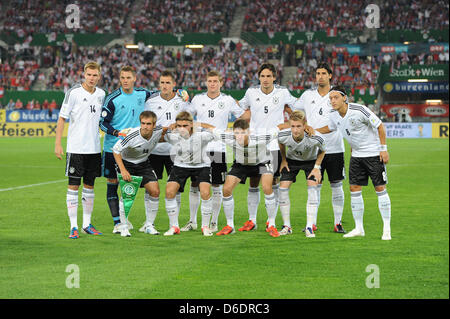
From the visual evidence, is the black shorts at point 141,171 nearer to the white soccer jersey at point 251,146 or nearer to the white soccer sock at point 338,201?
the white soccer jersey at point 251,146

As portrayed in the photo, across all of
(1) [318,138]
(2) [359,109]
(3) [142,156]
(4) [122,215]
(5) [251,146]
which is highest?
(2) [359,109]

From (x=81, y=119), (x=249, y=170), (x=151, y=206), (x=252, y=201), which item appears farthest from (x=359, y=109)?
(x=81, y=119)

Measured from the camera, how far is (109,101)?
909cm

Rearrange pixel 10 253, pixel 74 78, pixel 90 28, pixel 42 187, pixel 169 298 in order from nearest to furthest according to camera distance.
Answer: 1. pixel 169 298
2. pixel 10 253
3. pixel 42 187
4. pixel 74 78
5. pixel 90 28

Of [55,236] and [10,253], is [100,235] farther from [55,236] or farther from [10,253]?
[10,253]

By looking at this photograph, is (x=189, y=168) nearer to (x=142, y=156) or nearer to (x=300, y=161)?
(x=142, y=156)

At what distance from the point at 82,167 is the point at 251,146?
87.8 inches

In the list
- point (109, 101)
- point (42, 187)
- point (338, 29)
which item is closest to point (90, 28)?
point (338, 29)

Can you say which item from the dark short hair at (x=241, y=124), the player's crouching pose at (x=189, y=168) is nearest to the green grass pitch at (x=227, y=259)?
the player's crouching pose at (x=189, y=168)

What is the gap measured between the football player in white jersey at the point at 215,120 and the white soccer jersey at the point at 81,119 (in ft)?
4.58

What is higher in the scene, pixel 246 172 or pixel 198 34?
pixel 198 34

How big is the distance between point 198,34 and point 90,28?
25.8 ft

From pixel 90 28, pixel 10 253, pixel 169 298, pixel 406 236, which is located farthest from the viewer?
pixel 90 28

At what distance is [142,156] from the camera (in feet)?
29.9
